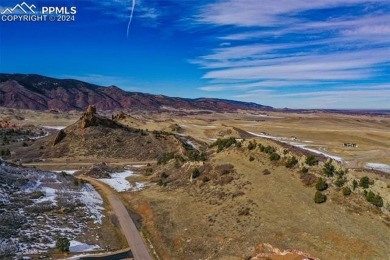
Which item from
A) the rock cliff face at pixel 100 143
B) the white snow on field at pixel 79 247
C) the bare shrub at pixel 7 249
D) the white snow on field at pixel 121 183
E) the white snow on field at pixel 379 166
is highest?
the rock cliff face at pixel 100 143

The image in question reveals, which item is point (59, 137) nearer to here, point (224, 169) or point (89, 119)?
point (89, 119)

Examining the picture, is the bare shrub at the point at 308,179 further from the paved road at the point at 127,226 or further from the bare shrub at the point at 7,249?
the bare shrub at the point at 7,249

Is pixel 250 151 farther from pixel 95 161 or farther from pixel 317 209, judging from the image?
pixel 95 161

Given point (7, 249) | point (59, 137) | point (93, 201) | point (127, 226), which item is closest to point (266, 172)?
point (127, 226)

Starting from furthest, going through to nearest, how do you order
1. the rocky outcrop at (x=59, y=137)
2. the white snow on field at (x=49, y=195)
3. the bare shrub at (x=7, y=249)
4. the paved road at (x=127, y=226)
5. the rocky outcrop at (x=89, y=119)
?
the rocky outcrop at (x=89, y=119), the rocky outcrop at (x=59, y=137), the white snow on field at (x=49, y=195), the paved road at (x=127, y=226), the bare shrub at (x=7, y=249)

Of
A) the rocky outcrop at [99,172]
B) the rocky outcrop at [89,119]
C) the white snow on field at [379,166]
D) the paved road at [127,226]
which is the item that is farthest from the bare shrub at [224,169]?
the rocky outcrop at [89,119]

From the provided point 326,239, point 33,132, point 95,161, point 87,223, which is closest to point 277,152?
point 326,239
